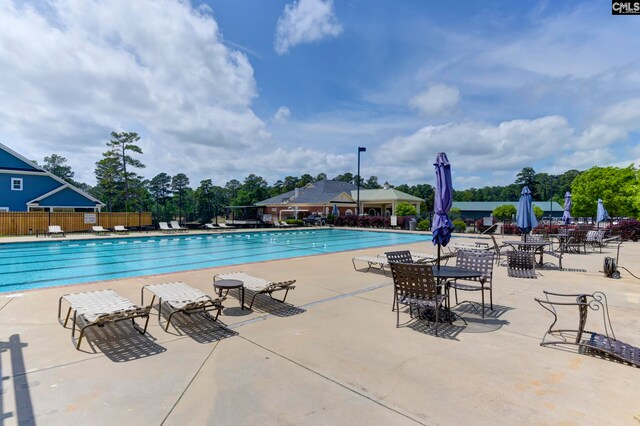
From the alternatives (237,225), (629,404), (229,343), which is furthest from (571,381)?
(237,225)

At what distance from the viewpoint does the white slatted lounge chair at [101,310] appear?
3.88 meters

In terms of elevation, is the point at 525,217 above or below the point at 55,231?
above

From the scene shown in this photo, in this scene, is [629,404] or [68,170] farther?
[68,170]

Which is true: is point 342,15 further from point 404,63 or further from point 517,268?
point 517,268

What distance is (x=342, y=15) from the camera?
12.9 metres

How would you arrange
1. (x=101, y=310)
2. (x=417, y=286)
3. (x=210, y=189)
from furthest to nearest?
Result: 1. (x=210, y=189)
2. (x=417, y=286)
3. (x=101, y=310)

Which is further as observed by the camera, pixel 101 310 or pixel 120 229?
pixel 120 229

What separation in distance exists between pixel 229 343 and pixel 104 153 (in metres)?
37.3

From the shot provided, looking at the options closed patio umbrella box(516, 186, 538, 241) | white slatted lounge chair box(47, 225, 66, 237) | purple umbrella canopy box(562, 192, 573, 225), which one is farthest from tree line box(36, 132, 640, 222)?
white slatted lounge chair box(47, 225, 66, 237)

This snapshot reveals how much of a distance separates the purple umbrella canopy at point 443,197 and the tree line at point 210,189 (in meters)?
14.7

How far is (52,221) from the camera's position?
20.2 m

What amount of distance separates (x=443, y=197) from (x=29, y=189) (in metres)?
30.4

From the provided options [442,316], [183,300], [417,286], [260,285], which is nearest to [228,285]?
[260,285]

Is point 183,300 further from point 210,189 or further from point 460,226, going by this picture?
point 210,189
